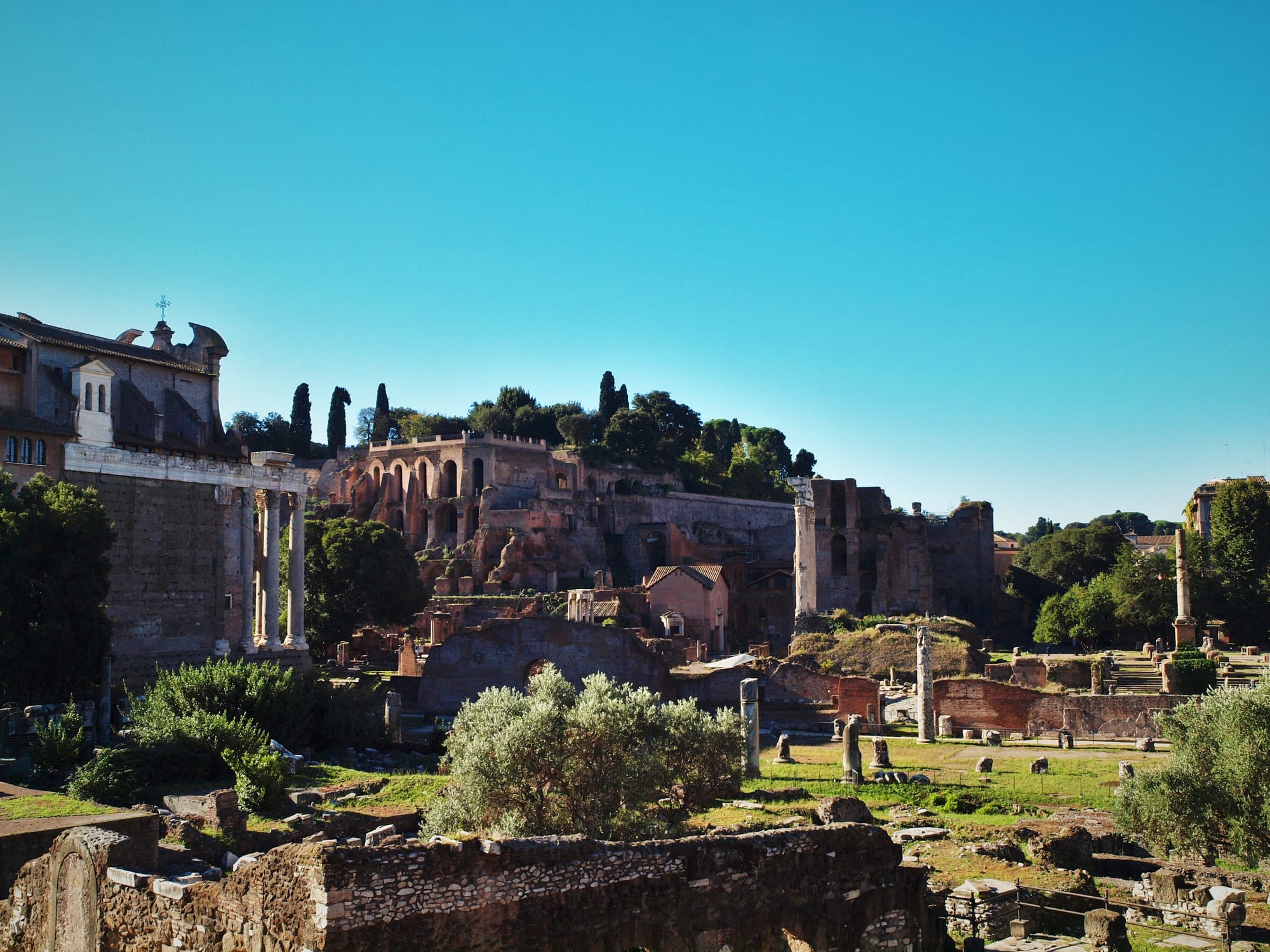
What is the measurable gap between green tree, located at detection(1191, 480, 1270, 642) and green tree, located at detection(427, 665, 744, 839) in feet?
128

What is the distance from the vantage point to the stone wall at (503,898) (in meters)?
8.96

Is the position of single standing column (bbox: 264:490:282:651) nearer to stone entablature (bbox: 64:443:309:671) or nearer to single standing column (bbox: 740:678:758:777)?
stone entablature (bbox: 64:443:309:671)

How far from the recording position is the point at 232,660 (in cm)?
3150

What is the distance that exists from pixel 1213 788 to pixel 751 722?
12693 mm

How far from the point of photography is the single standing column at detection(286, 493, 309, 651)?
34875mm

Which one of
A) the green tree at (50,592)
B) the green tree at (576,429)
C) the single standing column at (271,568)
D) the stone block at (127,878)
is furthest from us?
the green tree at (576,429)

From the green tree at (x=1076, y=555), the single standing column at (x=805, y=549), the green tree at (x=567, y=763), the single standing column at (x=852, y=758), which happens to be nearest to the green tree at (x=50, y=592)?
the green tree at (x=567, y=763)

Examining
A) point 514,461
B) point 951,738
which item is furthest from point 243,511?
point 514,461

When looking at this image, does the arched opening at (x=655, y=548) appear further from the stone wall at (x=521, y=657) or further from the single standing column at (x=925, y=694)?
the single standing column at (x=925, y=694)

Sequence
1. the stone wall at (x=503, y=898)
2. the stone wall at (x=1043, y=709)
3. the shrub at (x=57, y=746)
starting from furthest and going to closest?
the stone wall at (x=1043, y=709), the shrub at (x=57, y=746), the stone wall at (x=503, y=898)

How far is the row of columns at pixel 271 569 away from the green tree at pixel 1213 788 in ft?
78.0

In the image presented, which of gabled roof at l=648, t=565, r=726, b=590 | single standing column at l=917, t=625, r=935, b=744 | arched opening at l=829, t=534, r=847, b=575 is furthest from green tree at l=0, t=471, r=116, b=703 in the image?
arched opening at l=829, t=534, r=847, b=575

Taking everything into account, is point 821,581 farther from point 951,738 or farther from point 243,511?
point 243,511

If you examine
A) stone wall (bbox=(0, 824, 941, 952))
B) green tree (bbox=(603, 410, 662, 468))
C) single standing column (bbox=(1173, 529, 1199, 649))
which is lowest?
stone wall (bbox=(0, 824, 941, 952))
